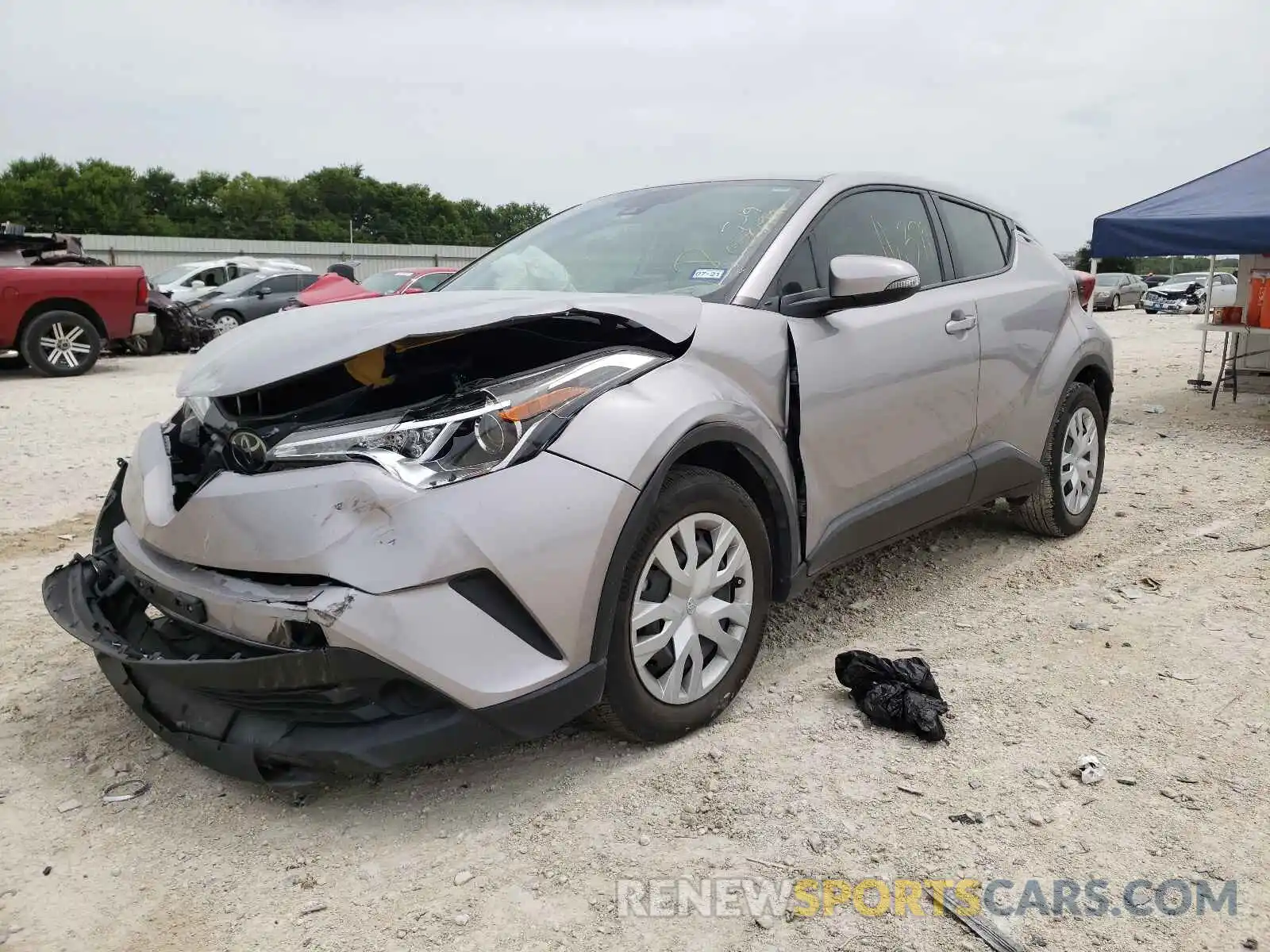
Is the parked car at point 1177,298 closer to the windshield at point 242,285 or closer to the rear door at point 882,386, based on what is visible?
the windshield at point 242,285

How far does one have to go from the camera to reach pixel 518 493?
7.39ft

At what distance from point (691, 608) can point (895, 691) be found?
0.74m

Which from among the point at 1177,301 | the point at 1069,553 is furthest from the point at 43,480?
the point at 1177,301

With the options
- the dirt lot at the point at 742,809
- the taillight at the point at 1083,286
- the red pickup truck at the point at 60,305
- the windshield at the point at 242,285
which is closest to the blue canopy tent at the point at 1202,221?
the taillight at the point at 1083,286

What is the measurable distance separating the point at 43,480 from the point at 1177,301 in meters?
31.4

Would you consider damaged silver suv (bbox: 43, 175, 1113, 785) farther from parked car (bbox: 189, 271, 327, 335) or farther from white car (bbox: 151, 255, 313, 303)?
white car (bbox: 151, 255, 313, 303)

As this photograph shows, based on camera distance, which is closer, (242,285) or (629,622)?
(629,622)

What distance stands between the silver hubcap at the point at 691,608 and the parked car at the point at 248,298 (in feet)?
54.2

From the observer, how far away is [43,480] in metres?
6.07

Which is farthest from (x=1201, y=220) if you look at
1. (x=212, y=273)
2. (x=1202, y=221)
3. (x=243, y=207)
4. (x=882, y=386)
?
(x=243, y=207)

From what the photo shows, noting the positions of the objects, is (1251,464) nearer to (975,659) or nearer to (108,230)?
(975,659)

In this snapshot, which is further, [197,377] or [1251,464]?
[1251,464]

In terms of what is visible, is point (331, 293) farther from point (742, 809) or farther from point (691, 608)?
point (742, 809)

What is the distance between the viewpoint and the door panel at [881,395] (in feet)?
10.2
